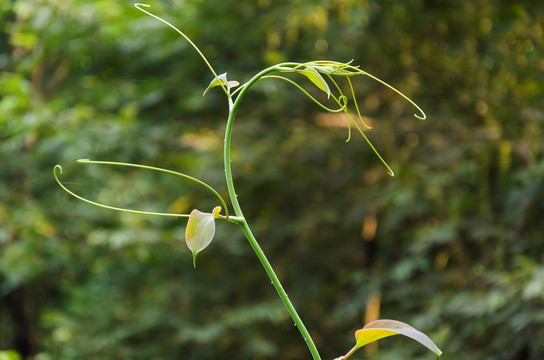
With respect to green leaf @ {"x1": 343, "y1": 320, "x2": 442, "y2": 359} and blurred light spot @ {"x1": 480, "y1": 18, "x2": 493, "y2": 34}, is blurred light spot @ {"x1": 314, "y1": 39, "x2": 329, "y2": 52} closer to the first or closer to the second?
blurred light spot @ {"x1": 480, "y1": 18, "x2": 493, "y2": 34}

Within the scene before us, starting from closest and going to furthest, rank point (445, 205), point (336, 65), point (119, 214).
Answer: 1. point (336, 65)
2. point (445, 205)
3. point (119, 214)

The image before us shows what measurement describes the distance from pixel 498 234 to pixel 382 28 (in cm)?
82

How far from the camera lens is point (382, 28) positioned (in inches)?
79.4

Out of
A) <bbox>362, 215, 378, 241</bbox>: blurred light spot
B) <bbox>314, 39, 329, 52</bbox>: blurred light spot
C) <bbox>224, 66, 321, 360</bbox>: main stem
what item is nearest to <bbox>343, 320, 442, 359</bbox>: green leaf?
<bbox>224, 66, 321, 360</bbox>: main stem

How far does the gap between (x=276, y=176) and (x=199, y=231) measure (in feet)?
6.03

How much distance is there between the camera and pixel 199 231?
0.33 metres

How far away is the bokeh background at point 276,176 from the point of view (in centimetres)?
177

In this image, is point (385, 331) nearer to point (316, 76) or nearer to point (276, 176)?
point (316, 76)

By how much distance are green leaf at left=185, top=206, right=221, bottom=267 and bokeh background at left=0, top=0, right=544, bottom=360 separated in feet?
4.54

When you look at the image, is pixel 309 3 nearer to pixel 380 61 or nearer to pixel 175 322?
pixel 380 61

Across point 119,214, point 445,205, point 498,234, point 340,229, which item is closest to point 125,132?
point 119,214

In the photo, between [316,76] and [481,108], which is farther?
[481,108]

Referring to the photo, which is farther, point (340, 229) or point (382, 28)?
point (340, 229)

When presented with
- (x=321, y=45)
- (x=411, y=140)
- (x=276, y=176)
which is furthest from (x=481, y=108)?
(x=276, y=176)
